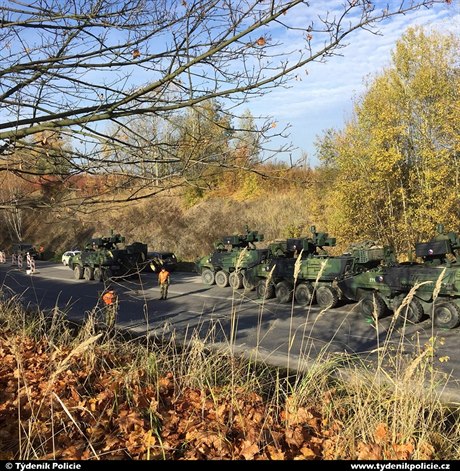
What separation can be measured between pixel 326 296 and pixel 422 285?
311 centimetres

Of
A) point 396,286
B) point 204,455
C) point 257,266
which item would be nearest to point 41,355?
point 204,455

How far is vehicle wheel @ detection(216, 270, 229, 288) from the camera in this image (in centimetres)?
1772

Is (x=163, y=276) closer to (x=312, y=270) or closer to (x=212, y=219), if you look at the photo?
(x=312, y=270)

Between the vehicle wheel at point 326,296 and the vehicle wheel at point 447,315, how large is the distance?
2.81 metres

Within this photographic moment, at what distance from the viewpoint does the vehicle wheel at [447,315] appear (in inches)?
386

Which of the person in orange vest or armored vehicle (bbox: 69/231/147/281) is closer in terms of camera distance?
the person in orange vest

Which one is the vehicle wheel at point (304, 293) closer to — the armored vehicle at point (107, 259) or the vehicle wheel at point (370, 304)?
the vehicle wheel at point (370, 304)

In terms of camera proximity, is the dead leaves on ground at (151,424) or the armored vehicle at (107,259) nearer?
the dead leaves on ground at (151,424)

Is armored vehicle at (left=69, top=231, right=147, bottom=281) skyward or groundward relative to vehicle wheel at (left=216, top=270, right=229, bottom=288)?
skyward

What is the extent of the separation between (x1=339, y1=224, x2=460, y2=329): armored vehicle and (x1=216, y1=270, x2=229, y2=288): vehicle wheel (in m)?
6.47

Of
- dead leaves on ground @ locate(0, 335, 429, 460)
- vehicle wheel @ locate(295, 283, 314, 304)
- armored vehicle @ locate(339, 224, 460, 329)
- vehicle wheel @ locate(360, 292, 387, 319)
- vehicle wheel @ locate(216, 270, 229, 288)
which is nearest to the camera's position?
dead leaves on ground @ locate(0, 335, 429, 460)

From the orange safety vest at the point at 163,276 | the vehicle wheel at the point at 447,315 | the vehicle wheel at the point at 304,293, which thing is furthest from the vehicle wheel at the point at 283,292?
the vehicle wheel at the point at 447,315

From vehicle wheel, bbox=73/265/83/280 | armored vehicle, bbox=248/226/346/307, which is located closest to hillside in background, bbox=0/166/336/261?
vehicle wheel, bbox=73/265/83/280

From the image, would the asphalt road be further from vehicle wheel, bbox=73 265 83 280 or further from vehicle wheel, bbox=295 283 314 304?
vehicle wheel, bbox=73 265 83 280
